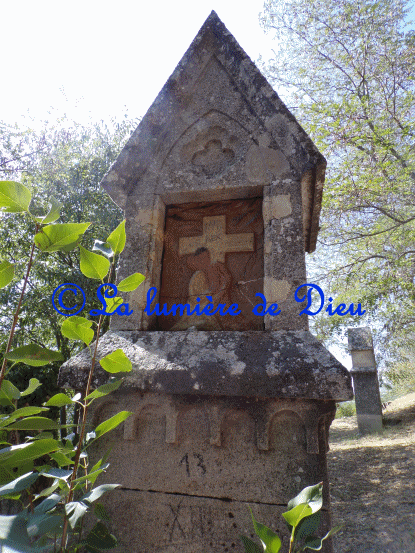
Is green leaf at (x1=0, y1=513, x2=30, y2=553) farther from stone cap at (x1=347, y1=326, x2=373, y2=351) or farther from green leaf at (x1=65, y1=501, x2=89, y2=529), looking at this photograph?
stone cap at (x1=347, y1=326, x2=373, y2=351)

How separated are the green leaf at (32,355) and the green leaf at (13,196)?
1.13ft

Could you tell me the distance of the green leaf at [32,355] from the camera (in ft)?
2.94

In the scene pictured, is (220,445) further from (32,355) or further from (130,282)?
(32,355)

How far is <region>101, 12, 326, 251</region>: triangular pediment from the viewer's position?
2.24 metres

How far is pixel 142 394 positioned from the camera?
1.84m

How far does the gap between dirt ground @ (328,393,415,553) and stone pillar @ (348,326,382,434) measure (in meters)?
0.35

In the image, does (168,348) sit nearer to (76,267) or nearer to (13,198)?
(13,198)

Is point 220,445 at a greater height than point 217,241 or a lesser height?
lesser

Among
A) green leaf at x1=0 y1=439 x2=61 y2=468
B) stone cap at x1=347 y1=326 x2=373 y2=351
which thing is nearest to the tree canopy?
stone cap at x1=347 y1=326 x2=373 y2=351

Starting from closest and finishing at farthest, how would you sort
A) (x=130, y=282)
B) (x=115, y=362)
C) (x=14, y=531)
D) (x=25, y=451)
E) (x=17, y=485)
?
(x=14, y=531) < (x=17, y=485) < (x=25, y=451) < (x=115, y=362) < (x=130, y=282)

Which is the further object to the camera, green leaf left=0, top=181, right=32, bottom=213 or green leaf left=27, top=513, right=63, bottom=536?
green leaf left=0, top=181, right=32, bottom=213

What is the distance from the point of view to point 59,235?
945 millimetres

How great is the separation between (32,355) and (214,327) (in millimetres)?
1311

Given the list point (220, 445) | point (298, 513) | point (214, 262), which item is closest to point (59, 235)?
point (298, 513)
